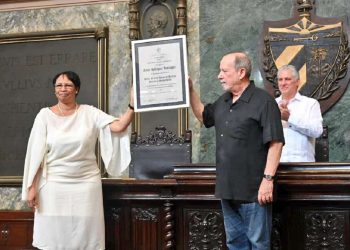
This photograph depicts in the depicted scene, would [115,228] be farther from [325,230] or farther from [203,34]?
[203,34]

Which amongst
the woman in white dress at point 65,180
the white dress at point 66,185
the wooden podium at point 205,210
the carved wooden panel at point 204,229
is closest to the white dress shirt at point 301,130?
the wooden podium at point 205,210

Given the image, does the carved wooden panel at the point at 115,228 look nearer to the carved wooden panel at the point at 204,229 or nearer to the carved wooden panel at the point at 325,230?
the carved wooden panel at the point at 204,229

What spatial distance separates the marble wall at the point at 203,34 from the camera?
525cm

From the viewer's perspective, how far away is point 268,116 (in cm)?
310

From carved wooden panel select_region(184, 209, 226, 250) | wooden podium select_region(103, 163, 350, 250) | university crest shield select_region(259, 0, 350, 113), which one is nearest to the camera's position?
wooden podium select_region(103, 163, 350, 250)

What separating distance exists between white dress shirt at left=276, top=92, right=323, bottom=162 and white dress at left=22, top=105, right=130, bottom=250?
141 centimetres

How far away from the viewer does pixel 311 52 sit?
5.27 metres

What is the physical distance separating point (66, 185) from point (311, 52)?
104 inches

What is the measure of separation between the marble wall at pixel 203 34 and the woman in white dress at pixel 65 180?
196 cm

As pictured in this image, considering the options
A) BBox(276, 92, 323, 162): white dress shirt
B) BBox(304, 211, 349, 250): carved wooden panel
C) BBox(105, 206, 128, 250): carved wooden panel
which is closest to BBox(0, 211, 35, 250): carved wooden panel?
BBox(105, 206, 128, 250): carved wooden panel

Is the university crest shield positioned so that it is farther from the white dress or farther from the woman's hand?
the woman's hand

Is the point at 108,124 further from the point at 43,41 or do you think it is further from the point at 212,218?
the point at 43,41

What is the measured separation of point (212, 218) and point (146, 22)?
2732 mm

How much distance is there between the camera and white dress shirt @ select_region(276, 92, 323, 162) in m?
4.16
